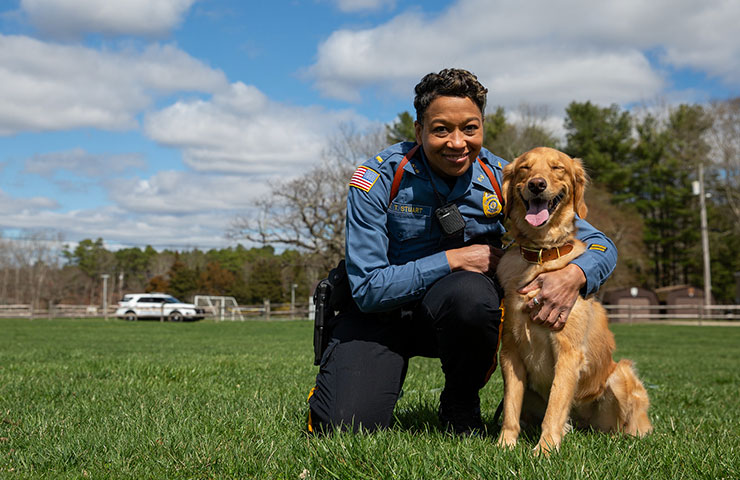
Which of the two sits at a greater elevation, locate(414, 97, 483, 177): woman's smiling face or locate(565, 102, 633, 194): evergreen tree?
locate(565, 102, 633, 194): evergreen tree

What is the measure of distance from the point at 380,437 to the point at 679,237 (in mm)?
57438

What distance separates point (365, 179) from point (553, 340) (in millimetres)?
1351

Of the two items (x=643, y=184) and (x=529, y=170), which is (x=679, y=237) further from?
(x=529, y=170)

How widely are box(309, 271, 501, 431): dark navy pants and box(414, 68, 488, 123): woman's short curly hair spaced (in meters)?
0.99

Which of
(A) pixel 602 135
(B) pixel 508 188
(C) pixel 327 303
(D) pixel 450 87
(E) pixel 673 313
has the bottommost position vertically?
(E) pixel 673 313

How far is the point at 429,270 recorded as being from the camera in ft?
11.8

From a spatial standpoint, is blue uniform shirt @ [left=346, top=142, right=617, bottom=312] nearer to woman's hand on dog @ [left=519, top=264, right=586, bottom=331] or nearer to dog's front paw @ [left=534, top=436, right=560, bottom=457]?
woman's hand on dog @ [left=519, top=264, right=586, bottom=331]

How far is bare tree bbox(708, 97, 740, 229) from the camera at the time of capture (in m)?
46.6

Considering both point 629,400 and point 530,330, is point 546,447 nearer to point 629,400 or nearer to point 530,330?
point 530,330

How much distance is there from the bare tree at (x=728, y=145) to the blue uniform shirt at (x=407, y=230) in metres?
50.0

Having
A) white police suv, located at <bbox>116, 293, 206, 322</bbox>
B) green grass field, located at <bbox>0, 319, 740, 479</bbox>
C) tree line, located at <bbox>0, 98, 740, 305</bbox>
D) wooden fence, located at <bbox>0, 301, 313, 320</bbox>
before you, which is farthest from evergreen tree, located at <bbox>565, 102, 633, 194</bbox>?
green grass field, located at <bbox>0, 319, 740, 479</bbox>

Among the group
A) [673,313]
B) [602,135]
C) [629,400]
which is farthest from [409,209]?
[602,135]

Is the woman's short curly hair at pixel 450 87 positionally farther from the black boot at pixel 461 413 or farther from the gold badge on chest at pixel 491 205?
the black boot at pixel 461 413

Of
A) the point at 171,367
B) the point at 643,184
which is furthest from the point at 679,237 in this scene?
the point at 171,367
